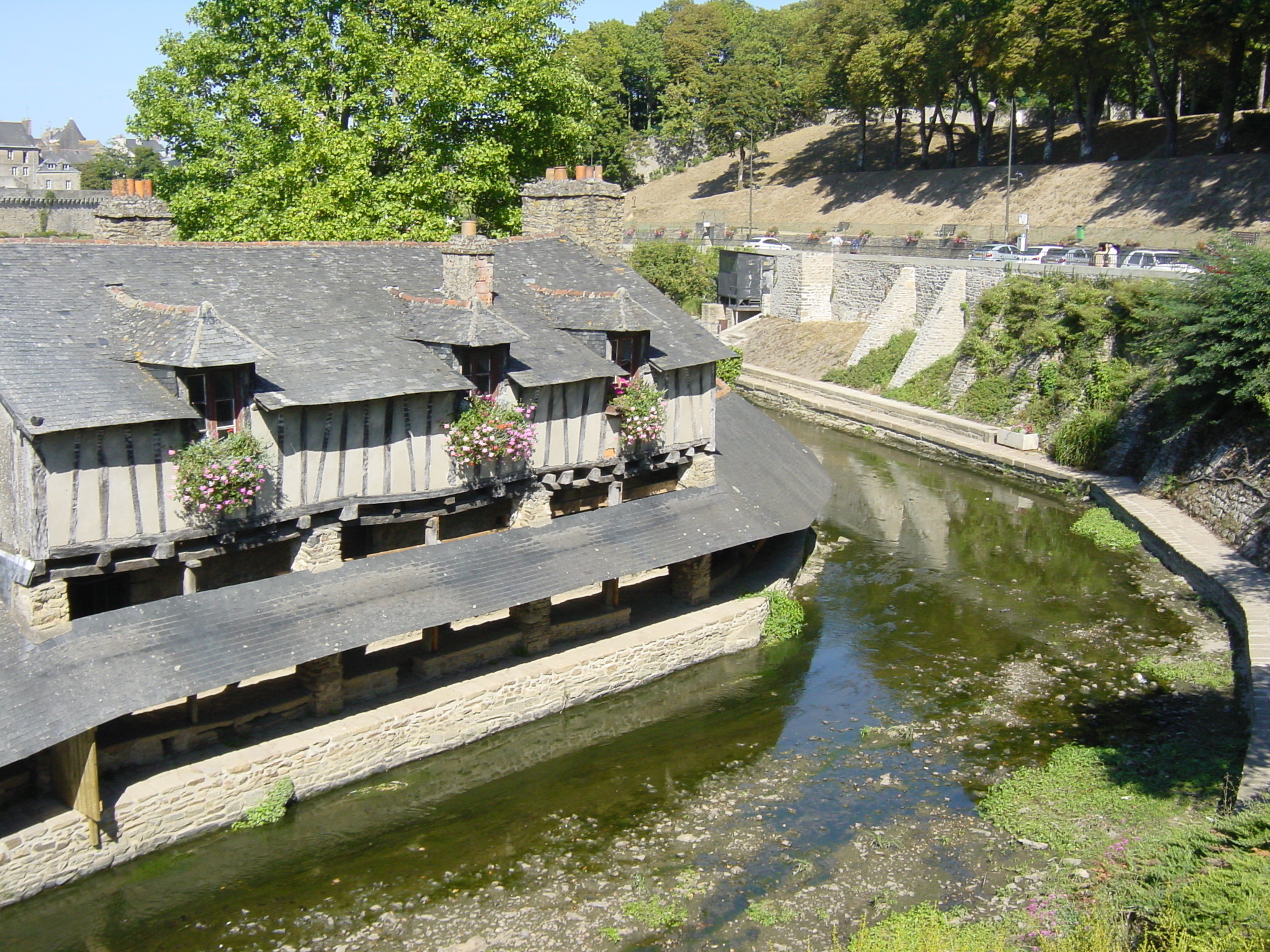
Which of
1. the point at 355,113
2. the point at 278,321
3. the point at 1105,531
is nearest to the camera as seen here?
the point at 278,321

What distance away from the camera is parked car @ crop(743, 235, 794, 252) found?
48.1 meters

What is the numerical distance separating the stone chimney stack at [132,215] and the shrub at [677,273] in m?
31.2

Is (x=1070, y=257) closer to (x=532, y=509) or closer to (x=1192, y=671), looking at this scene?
(x=1192, y=671)

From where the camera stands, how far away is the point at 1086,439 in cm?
2714

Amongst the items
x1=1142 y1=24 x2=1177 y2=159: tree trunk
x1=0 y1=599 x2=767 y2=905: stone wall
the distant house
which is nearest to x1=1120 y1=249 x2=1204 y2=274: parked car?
x1=1142 y1=24 x2=1177 y2=159: tree trunk

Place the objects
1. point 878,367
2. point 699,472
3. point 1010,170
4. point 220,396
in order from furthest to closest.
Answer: point 1010,170, point 878,367, point 699,472, point 220,396

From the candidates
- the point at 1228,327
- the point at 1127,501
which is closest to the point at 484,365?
the point at 1228,327

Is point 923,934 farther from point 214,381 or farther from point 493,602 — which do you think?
point 214,381

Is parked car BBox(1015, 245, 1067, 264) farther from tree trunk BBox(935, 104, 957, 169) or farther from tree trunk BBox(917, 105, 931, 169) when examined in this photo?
tree trunk BBox(917, 105, 931, 169)

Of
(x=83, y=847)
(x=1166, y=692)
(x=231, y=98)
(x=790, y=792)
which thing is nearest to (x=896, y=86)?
(x=231, y=98)

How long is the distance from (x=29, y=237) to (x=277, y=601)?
547 cm

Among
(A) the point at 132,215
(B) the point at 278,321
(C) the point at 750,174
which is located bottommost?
(B) the point at 278,321

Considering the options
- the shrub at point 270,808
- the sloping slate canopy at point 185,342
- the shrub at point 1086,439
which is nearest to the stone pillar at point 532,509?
the sloping slate canopy at point 185,342

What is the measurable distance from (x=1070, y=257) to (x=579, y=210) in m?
22.0
